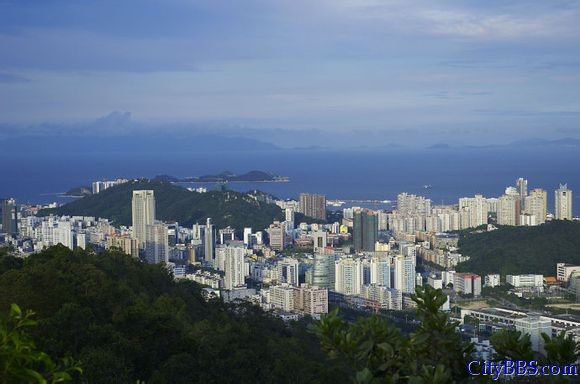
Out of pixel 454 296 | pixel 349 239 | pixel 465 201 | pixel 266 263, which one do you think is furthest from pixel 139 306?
pixel 465 201

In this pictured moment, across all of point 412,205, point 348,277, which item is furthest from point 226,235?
point 412,205

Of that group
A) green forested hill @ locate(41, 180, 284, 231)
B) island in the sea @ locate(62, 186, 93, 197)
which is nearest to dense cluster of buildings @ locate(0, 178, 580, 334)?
green forested hill @ locate(41, 180, 284, 231)

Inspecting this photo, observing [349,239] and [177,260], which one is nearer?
[177,260]

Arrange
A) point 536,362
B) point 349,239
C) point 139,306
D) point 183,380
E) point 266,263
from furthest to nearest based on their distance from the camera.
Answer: point 349,239
point 266,263
point 139,306
point 183,380
point 536,362

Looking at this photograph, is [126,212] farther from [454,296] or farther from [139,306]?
[139,306]

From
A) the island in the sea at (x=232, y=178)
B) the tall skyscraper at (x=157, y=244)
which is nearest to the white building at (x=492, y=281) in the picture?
the tall skyscraper at (x=157, y=244)

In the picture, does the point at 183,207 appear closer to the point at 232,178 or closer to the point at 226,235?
the point at 226,235

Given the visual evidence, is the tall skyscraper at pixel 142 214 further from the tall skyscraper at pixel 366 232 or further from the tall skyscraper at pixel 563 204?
the tall skyscraper at pixel 563 204
